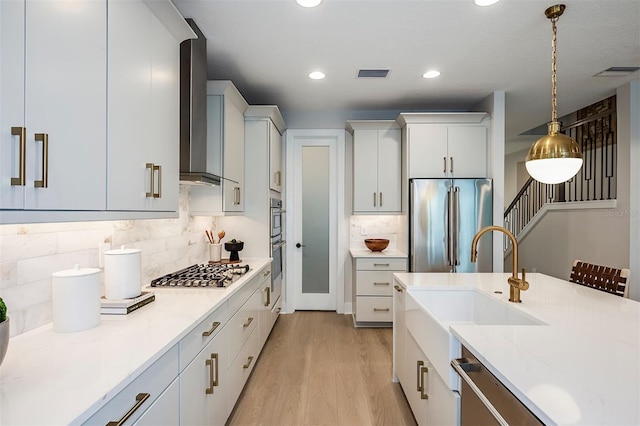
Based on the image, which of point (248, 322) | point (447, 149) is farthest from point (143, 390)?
point (447, 149)

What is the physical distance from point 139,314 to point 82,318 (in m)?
0.27

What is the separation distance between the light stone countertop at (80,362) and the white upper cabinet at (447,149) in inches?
122

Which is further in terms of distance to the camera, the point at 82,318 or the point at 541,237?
the point at 541,237

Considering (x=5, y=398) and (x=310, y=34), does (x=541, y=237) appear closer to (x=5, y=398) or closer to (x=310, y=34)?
(x=310, y=34)

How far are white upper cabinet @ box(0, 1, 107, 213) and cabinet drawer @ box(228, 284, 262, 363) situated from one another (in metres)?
1.26

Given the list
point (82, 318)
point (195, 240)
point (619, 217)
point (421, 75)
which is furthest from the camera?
point (619, 217)

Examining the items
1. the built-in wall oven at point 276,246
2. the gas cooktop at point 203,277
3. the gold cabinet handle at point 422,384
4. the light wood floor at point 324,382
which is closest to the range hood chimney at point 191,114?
the gas cooktop at point 203,277

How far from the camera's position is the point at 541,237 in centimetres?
576

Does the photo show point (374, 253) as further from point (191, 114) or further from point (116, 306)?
Answer: point (116, 306)

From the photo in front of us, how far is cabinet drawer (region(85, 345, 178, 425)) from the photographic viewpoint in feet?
3.19

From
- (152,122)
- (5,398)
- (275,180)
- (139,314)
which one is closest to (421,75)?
(275,180)

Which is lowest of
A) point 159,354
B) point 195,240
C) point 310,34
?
point 159,354

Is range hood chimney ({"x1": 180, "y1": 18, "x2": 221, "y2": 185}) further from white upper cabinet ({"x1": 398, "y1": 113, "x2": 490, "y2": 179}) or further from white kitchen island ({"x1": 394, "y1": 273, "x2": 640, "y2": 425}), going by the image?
white upper cabinet ({"x1": 398, "y1": 113, "x2": 490, "y2": 179})

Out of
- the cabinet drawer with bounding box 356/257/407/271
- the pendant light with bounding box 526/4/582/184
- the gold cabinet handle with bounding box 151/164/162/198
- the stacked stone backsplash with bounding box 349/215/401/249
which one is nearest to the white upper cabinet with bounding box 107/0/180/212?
the gold cabinet handle with bounding box 151/164/162/198
